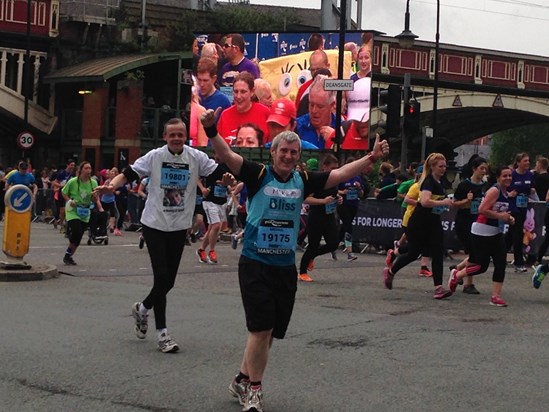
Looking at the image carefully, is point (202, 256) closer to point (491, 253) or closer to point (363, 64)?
point (491, 253)

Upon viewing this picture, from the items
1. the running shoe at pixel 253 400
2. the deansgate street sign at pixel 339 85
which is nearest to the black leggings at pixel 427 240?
the running shoe at pixel 253 400

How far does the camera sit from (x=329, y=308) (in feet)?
38.8

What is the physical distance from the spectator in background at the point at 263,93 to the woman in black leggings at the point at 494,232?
24633 millimetres

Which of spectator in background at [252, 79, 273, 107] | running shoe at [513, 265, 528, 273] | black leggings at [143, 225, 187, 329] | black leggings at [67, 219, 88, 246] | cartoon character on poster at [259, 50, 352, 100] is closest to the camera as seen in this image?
black leggings at [143, 225, 187, 329]

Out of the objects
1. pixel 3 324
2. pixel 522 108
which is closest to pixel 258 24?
pixel 522 108

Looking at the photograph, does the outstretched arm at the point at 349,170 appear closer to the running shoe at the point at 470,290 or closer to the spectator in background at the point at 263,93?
the running shoe at the point at 470,290

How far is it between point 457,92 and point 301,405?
45.6 m

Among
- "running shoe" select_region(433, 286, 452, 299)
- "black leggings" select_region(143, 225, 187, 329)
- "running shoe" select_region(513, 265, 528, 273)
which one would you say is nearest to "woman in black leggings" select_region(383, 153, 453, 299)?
"running shoe" select_region(433, 286, 452, 299)

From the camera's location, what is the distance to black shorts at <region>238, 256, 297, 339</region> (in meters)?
6.76

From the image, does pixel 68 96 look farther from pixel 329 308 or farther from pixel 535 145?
pixel 535 145

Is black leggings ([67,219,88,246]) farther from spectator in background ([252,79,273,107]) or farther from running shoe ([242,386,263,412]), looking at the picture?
spectator in background ([252,79,273,107])

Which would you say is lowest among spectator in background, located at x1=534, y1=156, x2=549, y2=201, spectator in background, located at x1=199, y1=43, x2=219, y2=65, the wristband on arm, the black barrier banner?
the black barrier banner

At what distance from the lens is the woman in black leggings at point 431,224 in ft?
43.0

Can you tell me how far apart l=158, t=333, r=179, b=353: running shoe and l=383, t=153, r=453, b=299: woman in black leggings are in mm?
5101
